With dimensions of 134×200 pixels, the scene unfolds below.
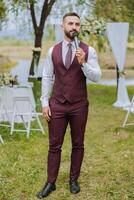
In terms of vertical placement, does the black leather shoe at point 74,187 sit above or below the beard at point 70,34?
below

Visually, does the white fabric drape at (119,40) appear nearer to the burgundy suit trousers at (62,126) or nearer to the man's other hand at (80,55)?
the burgundy suit trousers at (62,126)

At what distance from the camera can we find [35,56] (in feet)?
30.7

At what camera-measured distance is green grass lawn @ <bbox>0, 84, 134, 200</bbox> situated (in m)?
4.38

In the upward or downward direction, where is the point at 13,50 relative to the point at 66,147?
downward

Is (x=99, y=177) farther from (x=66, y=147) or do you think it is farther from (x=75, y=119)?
(x=66, y=147)

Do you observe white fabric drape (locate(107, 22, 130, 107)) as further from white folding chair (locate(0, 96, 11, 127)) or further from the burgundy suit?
the burgundy suit

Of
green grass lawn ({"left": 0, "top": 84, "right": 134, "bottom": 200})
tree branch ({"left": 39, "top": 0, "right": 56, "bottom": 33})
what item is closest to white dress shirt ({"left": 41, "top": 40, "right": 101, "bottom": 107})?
green grass lawn ({"left": 0, "top": 84, "right": 134, "bottom": 200})

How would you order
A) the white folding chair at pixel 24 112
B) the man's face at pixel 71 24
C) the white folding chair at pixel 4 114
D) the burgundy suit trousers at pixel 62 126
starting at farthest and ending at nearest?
1. the white folding chair at pixel 4 114
2. the white folding chair at pixel 24 112
3. the burgundy suit trousers at pixel 62 126
4. the man's face at pixel 71 24

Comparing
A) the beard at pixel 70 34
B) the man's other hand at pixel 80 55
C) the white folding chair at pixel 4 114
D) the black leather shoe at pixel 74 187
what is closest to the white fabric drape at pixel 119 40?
the white folding chair at pixel 4 114

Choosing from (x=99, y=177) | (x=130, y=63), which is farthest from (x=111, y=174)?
(x=130, y=63)

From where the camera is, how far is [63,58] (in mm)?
3955

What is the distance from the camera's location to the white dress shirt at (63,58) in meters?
3.85

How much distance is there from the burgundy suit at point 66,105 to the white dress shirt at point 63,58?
4cm

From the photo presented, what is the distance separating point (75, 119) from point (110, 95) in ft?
27.0
